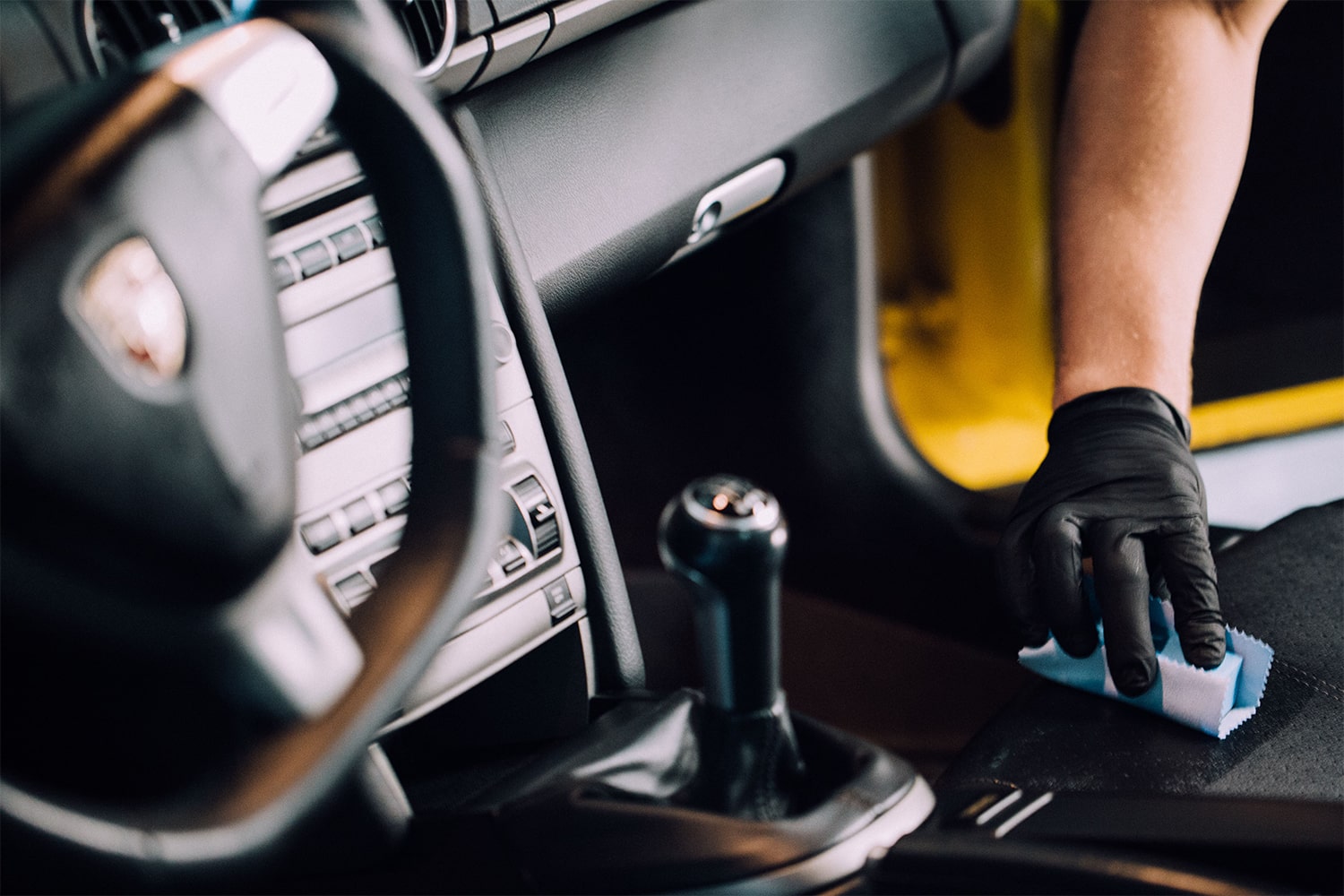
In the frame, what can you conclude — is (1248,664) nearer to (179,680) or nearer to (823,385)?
(179,680)

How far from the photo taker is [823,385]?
1.48 meters

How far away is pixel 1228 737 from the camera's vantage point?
0.73m

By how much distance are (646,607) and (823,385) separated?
1.09ft

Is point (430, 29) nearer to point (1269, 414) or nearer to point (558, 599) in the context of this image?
point (558, 599)

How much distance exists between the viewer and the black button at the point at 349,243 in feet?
2.10

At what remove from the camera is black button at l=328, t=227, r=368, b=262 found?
0.64m

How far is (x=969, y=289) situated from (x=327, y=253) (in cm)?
135

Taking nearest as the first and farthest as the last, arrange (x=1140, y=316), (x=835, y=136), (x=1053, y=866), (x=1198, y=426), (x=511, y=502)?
(x=1053, y=866) → (x=511, y=502) → (x=1140, y=316) → (x=835, y=136) → (x=1198, y=426)

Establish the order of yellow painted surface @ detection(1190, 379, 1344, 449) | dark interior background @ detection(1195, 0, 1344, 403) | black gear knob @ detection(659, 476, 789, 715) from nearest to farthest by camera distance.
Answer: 1. black gear knob @ detection(659, 476, 789, 715)
2. dark interior background @ detection(1195, 0, 1344, 403)
3. yellow painted surface @ detection(1190, 379, 1344, 449)

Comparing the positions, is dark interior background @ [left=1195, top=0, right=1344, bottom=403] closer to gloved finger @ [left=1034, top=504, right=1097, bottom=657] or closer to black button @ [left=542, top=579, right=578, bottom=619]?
gloved finger @ [left=1034, top=504, right=1097, bottom=657]

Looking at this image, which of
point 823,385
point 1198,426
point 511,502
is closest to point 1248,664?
point 511,502

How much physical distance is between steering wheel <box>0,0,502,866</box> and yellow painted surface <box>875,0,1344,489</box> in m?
1.26

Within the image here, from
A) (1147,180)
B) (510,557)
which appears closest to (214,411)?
(510,557)

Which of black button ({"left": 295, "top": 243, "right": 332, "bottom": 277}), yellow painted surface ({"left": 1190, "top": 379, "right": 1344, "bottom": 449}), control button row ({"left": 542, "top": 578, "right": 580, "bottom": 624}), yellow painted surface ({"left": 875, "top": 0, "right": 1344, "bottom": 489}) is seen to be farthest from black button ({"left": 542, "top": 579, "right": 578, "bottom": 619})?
yellow painted surface ({"left": 1190, "top": 379, "right": 1344, "bottom": 449})
